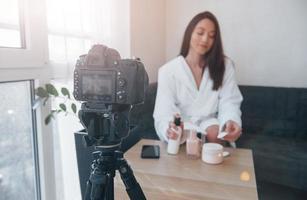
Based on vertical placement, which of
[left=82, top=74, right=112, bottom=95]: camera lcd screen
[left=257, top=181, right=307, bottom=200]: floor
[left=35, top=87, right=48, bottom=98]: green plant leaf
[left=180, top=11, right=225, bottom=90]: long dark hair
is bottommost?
[left=257, top=181, right=307, bottom=200]: floor

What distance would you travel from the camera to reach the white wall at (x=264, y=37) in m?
→ 1.96

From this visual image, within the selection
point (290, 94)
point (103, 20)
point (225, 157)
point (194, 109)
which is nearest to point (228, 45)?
point (290, 94)

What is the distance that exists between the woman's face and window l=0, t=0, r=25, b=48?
0.89 meters

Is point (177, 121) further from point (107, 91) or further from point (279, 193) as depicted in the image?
point (279, 193)

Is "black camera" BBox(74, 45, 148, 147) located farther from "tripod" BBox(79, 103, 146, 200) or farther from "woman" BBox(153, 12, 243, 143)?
"woman" BBox(153, 12, 243, 143)

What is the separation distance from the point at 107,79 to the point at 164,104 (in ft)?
2.55

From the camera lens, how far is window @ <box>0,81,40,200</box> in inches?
37.9

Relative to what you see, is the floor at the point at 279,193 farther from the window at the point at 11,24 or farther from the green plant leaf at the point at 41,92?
the window at the point at 11,24

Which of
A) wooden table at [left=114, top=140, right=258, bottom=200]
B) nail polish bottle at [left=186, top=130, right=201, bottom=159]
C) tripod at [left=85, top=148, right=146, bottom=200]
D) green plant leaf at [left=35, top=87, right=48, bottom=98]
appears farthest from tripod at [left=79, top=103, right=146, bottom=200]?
green plant leaf at [left=35, top=87, right=48, bottom=98]

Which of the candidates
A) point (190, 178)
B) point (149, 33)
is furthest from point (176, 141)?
point (149, 33)

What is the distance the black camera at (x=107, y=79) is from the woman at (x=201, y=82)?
76 centimetres

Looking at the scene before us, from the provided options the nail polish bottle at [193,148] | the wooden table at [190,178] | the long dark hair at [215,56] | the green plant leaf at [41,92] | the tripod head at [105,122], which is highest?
the long dark hair at [215,56]

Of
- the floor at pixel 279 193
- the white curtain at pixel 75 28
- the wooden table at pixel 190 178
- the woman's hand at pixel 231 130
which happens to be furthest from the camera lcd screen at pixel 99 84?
the floor at pixel 279 193

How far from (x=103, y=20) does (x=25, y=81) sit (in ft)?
1.83
